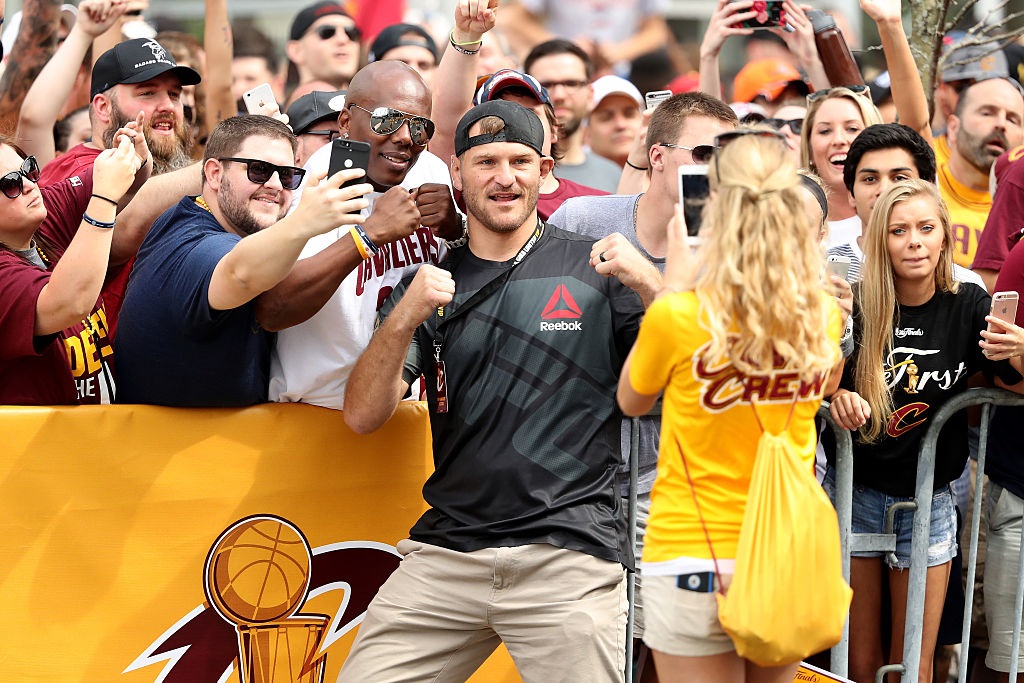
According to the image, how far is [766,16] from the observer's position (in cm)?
632

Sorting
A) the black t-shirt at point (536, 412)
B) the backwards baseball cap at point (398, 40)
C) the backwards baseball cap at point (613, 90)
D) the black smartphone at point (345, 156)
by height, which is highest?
the backwards baseball cap at point (398, 40)

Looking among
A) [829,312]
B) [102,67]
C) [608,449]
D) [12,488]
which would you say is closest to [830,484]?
[608,449]

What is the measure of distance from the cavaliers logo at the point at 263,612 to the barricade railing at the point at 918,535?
5.79 feet

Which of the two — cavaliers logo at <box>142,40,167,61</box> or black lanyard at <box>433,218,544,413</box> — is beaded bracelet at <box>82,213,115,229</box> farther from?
cavaliers logo at <box>142,40,167,61</box>

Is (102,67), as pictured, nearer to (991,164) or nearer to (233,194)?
(233,194)

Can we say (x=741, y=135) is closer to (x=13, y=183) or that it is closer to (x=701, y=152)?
(x=701, y=152)

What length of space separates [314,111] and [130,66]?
39.5 inches

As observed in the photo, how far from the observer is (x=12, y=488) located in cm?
401

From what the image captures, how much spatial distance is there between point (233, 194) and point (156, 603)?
4.83 ft

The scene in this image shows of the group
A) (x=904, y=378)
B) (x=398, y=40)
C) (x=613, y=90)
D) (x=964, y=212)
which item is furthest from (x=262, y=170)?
(x=613, y=90)

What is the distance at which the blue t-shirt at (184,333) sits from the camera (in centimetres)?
410

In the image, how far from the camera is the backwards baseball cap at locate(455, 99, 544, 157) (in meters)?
4.12

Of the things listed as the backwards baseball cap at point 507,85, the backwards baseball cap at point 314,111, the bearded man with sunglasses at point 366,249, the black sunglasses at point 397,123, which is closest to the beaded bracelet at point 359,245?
the bearded man with sunglasses at point 366,249

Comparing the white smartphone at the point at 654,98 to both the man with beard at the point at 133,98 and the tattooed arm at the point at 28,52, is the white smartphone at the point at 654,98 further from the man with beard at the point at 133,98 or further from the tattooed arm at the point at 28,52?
the tattooed arm at the point at 28,52
